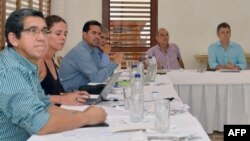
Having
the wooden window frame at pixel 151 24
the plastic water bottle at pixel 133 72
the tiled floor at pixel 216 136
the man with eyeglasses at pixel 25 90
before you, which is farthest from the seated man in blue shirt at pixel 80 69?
the wooden window frame at pixel 151 24

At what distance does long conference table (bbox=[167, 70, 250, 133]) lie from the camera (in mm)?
4441

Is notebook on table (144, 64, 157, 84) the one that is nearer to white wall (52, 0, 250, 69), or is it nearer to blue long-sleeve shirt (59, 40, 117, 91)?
blue long-sleeve shirt (59, 40, 117, 91)

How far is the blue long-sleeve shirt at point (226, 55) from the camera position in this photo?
18.4ft

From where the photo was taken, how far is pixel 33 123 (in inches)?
62.7

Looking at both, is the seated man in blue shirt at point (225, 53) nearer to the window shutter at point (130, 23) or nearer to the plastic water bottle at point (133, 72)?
the window shutter at point (130, 23)

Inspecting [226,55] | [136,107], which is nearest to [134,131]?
[136,107]

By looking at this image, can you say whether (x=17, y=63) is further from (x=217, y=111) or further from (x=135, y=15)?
(x=135, y=15)

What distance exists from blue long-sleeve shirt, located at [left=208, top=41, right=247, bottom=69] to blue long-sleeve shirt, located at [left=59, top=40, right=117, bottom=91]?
7.45 ft

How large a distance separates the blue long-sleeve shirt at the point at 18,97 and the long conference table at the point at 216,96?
2965mm

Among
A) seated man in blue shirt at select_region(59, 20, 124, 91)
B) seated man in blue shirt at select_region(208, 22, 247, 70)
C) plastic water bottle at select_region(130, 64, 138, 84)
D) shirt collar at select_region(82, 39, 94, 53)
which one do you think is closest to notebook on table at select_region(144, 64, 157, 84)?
plastic water bottle at select_region(130, 64, 138, 84)

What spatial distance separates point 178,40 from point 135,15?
84cm

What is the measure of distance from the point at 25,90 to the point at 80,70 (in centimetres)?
213

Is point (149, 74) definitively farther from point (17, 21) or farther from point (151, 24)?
point (151, 24)

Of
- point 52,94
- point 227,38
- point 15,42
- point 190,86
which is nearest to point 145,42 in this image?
point 227,38
